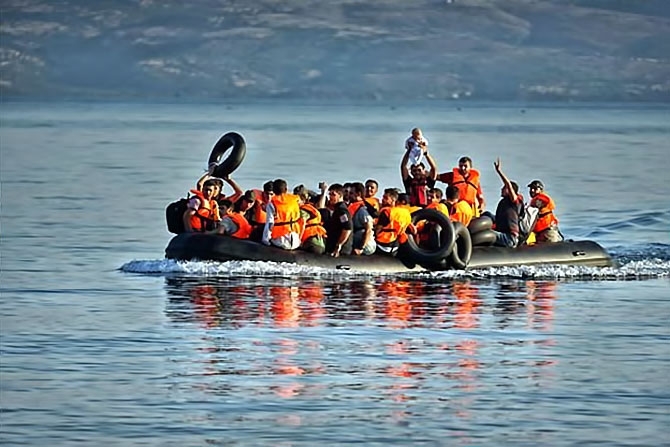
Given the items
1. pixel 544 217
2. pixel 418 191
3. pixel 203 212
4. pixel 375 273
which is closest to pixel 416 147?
pixel 418 191

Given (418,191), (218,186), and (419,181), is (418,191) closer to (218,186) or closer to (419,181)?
(419,181)

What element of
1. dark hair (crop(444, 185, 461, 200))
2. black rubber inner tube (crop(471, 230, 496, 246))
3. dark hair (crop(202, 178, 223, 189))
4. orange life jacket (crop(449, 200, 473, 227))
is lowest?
black rubber inner tube (crop(471, 230, 496, 246))

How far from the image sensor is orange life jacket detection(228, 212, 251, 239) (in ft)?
112

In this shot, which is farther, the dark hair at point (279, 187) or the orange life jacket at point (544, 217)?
the orange life jacket at point (544, 217)

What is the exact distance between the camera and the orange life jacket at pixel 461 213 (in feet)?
114

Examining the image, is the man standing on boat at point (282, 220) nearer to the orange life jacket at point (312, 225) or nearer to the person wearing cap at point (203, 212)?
the orange life jacket at point (312, 225)

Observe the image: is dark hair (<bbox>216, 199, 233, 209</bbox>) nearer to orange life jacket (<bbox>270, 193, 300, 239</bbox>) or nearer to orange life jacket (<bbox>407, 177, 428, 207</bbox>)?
orange life jacket (<bbox>270, 193, 300, 239</bbox>)

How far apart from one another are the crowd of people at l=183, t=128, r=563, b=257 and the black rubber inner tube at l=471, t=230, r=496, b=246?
11 centimetres

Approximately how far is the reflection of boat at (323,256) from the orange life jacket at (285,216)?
39 centimetres

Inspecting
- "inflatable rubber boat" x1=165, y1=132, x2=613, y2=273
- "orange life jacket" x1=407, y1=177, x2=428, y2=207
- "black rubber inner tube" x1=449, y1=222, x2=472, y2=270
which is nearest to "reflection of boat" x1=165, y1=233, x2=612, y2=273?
"inflatable rubber boat" x1=165, y1=132, x2=613, y2=273

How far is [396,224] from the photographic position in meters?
33.9

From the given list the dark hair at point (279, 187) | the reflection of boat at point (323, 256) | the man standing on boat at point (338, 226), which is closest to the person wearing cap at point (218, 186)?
the reflection of boat at point (323, 256)

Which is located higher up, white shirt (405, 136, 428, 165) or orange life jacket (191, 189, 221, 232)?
white shirt (405, 136, 428, 165)

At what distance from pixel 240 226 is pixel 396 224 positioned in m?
2.52
